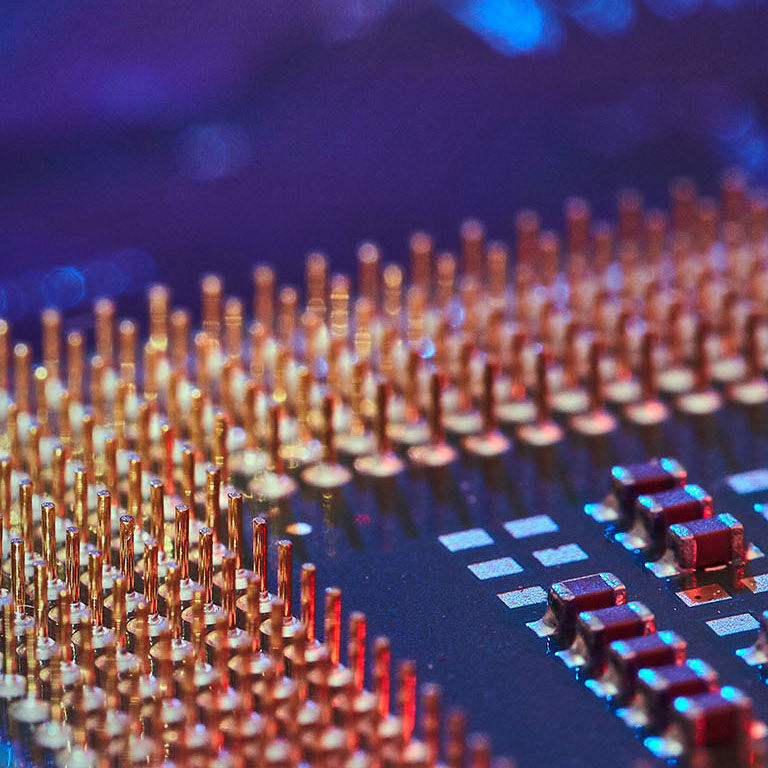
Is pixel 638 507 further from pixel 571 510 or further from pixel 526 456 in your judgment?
pixel 526 456

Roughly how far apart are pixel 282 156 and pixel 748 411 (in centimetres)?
117

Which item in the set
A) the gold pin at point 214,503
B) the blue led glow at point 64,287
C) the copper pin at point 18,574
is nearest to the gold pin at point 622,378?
the gold pin at point 214,503

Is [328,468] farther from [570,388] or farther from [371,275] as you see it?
[371,275]

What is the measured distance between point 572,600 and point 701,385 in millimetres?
703

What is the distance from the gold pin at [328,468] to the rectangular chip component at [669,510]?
1.30ft

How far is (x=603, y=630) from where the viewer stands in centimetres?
178

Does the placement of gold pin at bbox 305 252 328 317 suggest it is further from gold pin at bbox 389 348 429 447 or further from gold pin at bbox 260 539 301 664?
gold pin at bbox 260 539 301 664

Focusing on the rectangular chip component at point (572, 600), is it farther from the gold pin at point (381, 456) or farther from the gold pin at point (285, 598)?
the gold pin at point (381, 456)

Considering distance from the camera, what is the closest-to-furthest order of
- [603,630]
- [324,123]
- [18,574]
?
[603,630]
[18,574]
[324,123]

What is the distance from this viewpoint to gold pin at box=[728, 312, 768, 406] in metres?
2.45

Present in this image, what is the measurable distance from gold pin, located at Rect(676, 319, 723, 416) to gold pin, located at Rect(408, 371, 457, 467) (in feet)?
1.12

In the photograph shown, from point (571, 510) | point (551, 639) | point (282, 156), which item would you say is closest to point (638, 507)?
point (571, 510)

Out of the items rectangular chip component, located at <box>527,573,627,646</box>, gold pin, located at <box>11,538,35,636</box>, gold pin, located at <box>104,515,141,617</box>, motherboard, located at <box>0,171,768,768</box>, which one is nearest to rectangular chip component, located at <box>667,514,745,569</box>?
motherboard, located at <box>0,171,768,768</box>

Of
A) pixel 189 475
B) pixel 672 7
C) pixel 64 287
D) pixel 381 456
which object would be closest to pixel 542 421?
pixel 381 456
